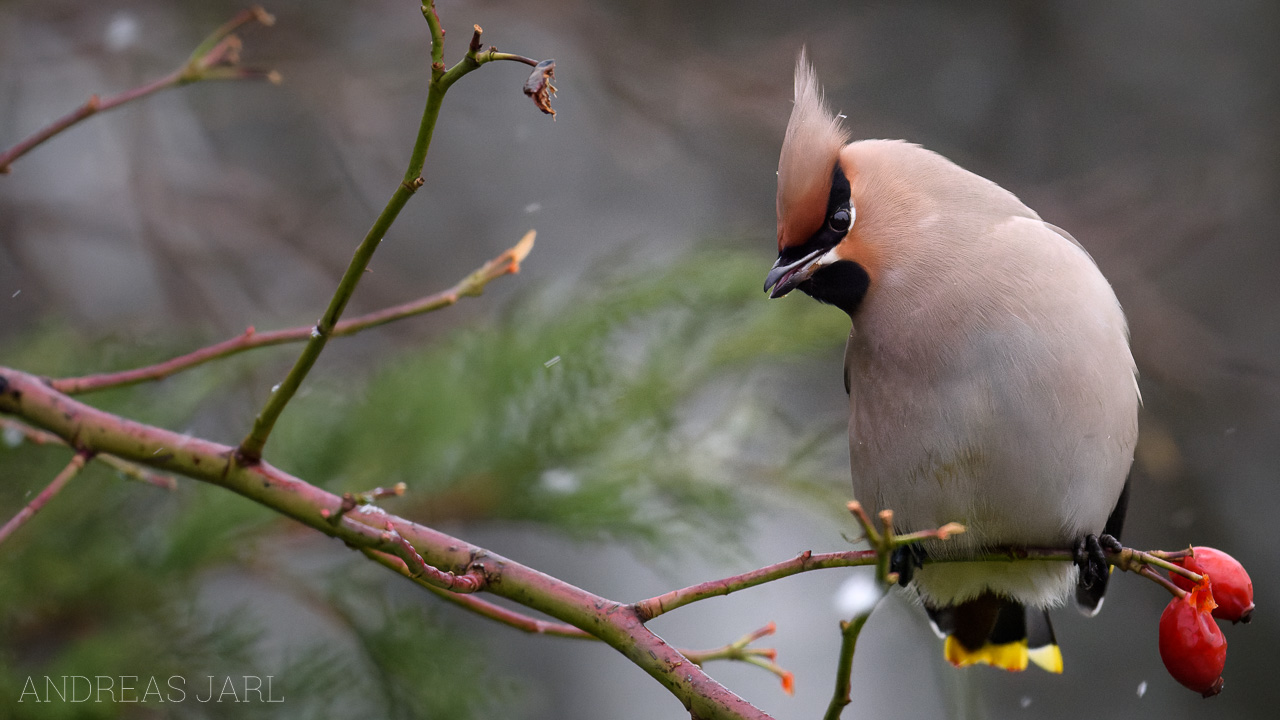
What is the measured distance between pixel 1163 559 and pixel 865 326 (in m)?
0.71

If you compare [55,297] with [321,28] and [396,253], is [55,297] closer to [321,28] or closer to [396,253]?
[321,28]

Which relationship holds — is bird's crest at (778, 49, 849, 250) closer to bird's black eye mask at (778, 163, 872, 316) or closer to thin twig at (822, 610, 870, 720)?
bird's black eye mask at (778, 163, 872, 316)

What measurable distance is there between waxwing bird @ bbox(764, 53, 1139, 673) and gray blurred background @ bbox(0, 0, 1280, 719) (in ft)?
2.59

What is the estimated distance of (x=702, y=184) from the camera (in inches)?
203

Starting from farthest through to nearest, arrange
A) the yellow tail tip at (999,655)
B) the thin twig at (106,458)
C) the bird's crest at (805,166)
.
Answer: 1. the yellow tail tip at (999,655)
2. the bird's crest at (805,166)
3. the thin twig at (106,458)

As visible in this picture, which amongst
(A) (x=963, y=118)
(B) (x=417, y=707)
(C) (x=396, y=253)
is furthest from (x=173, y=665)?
(A) (x=963, y=118)

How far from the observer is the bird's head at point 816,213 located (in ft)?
6.36

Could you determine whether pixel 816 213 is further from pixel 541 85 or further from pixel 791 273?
pixel 541 85

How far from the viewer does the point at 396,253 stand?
485 cm

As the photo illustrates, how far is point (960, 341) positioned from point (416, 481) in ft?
3.18

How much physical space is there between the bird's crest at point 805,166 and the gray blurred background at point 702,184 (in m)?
0.81

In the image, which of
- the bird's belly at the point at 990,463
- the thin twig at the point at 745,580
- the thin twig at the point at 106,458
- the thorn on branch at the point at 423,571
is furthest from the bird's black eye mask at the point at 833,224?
the thin twig at the point at 106,458

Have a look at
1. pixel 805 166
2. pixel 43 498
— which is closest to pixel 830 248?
pixel 805 166

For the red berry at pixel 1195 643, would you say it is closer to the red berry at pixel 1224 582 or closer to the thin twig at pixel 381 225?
the red berry at pixel 1224 582
